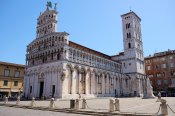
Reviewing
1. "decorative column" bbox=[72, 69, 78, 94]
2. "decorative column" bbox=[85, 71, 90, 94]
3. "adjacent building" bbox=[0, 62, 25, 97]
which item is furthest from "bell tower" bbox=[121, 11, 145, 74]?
"adjacent building" bbox=[0, 62, 25, 97]

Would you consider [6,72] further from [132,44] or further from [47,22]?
[132,44]

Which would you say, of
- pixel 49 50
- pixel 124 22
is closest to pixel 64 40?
pixel 49 50

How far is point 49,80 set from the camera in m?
36.1

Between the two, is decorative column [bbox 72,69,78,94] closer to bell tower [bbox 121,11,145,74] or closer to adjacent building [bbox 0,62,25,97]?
adjacent building [bbox 0,62,25,97]

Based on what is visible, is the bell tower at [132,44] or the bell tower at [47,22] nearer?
the bell tower at [47,22]

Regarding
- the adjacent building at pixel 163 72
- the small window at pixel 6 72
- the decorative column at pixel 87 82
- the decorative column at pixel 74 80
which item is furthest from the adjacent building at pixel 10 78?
the adjacent building at pixel 163 72

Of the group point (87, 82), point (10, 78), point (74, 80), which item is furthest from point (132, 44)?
point (10, 78)

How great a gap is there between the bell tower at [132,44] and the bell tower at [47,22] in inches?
1071

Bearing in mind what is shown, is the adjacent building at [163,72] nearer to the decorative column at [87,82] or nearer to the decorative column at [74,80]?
the decorative column at [87,82]

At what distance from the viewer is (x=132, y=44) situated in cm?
5616

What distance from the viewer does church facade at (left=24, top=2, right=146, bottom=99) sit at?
115 ft

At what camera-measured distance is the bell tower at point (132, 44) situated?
5474 cm

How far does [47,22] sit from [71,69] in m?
14.9

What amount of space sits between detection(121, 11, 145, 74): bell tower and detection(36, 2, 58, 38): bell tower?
1071 inches
